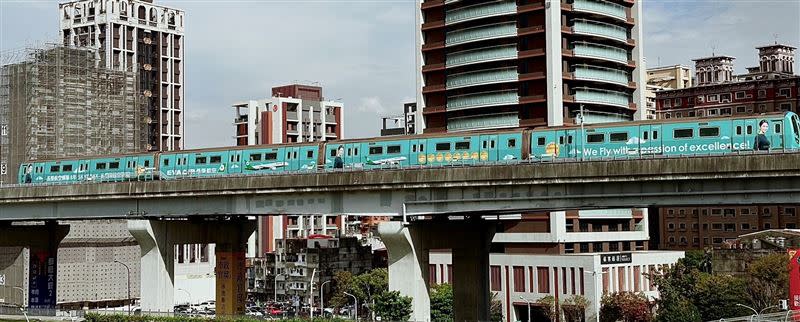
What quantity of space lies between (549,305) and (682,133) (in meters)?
50.3

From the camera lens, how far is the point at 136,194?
225 ft

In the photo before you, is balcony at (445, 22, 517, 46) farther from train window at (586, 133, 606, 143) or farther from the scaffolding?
train window at (586, 133, 606, 143)

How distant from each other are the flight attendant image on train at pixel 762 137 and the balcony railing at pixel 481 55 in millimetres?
59907

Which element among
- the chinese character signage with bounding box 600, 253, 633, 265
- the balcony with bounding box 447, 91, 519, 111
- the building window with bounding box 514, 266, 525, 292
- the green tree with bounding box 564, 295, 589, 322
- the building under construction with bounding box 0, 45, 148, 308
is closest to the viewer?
the green tree with bounding box 564, 295, 589, 322

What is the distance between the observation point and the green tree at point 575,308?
317 ft

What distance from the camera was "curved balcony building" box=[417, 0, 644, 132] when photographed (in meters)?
106

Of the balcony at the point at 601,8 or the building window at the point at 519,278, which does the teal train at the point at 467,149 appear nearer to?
the building window at the point at 519,278

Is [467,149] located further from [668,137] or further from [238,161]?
[238,161]

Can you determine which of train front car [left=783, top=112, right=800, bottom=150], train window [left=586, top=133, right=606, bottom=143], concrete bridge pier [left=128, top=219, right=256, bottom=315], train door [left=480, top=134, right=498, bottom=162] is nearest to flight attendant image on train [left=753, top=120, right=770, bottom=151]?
train front car [left=783, top=112, right=800, bottom=150]

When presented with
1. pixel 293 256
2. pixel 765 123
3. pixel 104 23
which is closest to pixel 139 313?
pixel 765 123

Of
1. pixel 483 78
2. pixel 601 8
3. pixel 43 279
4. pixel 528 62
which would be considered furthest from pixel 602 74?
pixel 43 279

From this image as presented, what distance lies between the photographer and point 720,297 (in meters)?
90.9

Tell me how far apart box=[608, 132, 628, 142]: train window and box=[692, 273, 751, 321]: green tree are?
42.5m

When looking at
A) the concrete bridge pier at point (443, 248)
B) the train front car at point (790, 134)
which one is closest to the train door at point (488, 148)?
the concrete bridge pier at point (443, 248)
